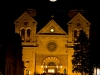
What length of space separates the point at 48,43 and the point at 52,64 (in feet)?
13.6

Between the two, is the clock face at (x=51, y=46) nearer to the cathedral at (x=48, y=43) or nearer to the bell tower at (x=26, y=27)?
the cathedral at (x=48, y=43)

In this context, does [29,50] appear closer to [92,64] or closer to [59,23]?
[59,23]

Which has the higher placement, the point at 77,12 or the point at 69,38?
the point at 77,12

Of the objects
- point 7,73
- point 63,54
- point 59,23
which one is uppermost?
point 59,23

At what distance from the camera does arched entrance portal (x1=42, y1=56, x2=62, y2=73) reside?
265ft

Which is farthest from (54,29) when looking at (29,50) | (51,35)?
(29,50)

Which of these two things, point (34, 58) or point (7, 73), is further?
point (34, 58)

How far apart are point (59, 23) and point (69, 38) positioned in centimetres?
456

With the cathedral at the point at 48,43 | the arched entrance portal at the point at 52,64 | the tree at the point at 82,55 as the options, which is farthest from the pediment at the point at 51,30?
the tree at the point at 82,55

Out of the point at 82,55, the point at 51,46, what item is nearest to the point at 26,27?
the point at 51,46

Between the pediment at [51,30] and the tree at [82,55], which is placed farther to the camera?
the pediment at [51,30]

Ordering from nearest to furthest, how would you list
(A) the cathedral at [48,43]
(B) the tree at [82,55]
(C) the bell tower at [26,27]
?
(B) the tree at [82,55]
(A) the cathedral at [48,43]
(C) the bell tower at [26,27]

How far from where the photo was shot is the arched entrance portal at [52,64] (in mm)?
80812

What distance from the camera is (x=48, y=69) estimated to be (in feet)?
268
